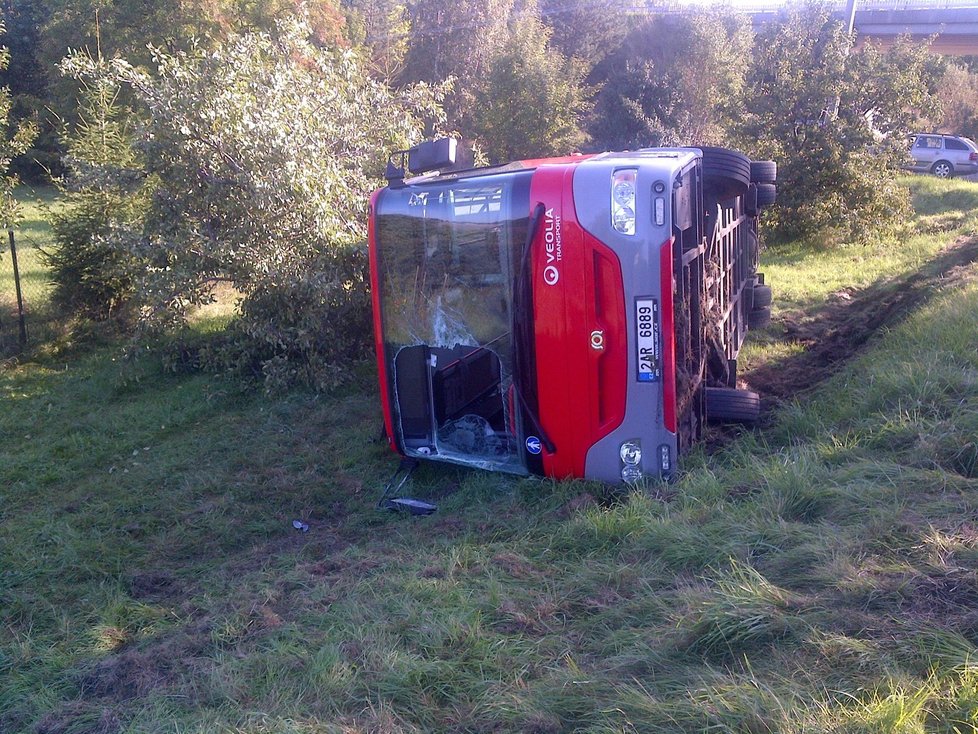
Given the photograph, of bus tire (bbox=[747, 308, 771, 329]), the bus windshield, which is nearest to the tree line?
the bus windshield

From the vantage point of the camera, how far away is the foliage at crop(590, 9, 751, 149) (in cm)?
2491

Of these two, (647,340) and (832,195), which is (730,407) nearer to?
(647,340)

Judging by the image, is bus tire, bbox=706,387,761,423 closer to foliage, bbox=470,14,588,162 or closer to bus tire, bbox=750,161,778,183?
bus tire, bbox=750,161,778,183

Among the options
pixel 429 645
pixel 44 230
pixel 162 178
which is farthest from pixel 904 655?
pixel 44 230

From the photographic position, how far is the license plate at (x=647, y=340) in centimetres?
534

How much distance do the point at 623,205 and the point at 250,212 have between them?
4.86 metres

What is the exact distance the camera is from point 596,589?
4.17 meters

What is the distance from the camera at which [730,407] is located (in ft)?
21.0

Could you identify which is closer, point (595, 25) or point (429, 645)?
point (429, 645)

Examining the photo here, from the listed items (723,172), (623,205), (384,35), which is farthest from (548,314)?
(384,35)

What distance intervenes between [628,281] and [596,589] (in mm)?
1984

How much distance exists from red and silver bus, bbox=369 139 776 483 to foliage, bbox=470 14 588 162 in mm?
12545

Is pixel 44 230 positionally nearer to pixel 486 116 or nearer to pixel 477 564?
pixel 486 116

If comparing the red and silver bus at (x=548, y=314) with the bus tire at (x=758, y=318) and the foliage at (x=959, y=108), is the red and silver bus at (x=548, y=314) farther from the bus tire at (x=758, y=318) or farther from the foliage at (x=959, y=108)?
the foliage at (x=959, y=108)
